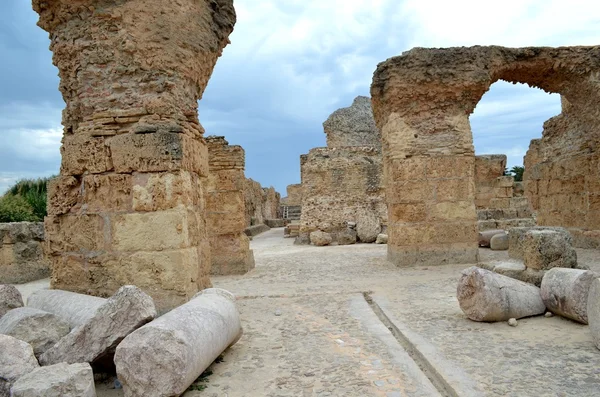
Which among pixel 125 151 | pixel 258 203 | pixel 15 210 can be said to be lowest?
pixel 15 210

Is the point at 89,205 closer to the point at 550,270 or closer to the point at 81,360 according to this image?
the point at 81,360

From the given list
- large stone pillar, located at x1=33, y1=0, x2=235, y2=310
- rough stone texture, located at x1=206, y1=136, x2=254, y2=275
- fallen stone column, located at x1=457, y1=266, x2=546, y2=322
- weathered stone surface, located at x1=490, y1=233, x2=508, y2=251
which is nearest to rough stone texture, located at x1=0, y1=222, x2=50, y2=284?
rough stone texture, located at x1=206, y1=136, x2=254, y2=275

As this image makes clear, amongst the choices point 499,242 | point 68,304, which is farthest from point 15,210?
point 499,242

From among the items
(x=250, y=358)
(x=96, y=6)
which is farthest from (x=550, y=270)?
(x=96, y=6)

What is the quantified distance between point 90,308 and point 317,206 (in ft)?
36.9

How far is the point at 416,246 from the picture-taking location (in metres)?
7.93

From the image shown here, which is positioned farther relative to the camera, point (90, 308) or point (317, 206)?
point (317, 206)

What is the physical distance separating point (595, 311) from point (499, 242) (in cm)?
703

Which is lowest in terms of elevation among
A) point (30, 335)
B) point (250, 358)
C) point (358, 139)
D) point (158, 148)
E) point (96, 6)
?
point (250, 358)

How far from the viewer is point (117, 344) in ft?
9.48

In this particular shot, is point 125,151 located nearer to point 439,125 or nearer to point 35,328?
point 35,328

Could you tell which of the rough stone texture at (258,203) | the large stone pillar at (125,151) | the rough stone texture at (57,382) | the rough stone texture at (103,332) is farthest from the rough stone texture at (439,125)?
the rough stone texture at (258,203)

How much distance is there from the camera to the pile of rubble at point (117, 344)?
8.18ft

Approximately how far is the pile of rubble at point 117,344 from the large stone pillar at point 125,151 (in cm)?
64
